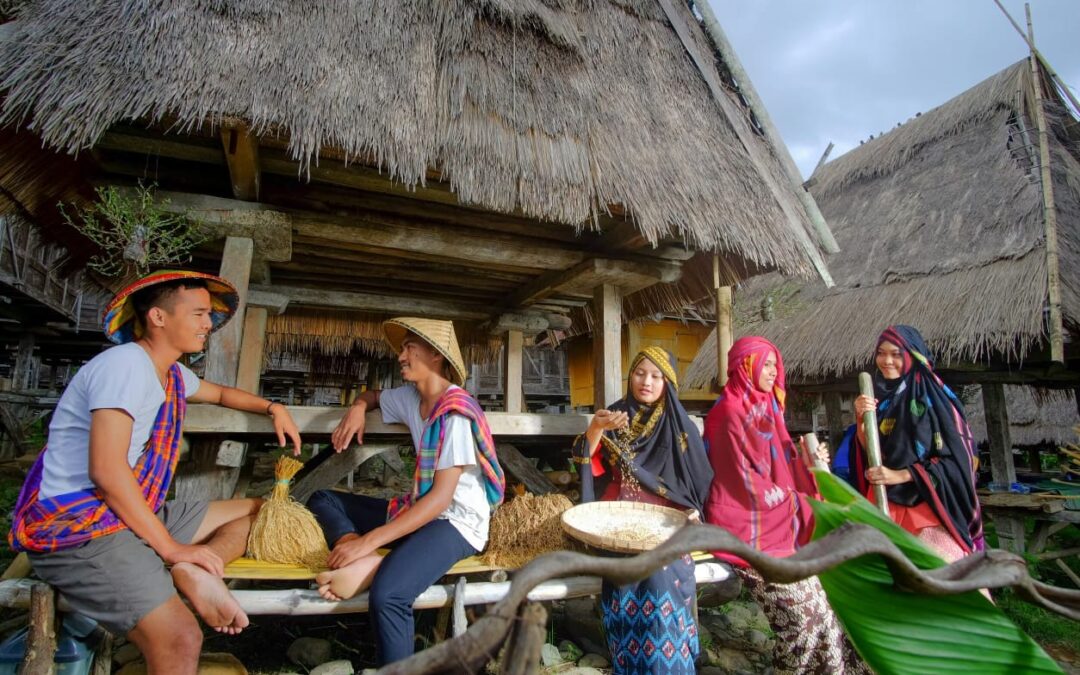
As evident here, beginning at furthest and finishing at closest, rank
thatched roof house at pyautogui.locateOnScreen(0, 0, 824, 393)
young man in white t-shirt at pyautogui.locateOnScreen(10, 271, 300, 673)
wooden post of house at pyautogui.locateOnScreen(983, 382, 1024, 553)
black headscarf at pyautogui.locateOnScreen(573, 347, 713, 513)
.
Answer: wooden post of house at pyautogui.locateOnScreen(983, 382, 1024, 553)
black headscarf at pyautogui.locateOnScreen(573, 347, 713, 513)
thatched roof house at pyautogui.locateOnScreen(0, 0, 824, 393)
young man in white t-shirt at pyautogui.locateOnScreen(10, 271, 300, 673)

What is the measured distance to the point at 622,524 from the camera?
2.80 metres

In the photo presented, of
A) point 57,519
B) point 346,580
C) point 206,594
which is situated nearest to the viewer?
point 57,519

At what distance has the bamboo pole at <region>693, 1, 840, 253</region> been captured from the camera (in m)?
4.43

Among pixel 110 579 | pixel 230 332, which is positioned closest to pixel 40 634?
pixel 110 579

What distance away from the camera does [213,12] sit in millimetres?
2885

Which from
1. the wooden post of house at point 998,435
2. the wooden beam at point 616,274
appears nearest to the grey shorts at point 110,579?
the wooden beam at point 616,274

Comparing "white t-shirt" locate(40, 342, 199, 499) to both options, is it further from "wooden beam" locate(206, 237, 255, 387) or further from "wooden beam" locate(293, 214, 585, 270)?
"wooden beam" locate(293, 214, 585, 270)

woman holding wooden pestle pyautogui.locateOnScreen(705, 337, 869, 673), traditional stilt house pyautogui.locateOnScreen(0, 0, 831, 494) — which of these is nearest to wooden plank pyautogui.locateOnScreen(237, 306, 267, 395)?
traditional stilt house pyautogui.locateOnScreen(0, 0, 831, 494)

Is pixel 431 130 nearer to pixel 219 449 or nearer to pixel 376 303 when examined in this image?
pixel 219 449

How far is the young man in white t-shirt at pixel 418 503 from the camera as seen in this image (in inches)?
90.7

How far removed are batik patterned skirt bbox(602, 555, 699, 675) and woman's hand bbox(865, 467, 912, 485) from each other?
1156 mm

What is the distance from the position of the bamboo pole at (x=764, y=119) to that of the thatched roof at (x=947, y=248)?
1.85 feet

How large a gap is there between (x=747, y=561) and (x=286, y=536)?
2.73m

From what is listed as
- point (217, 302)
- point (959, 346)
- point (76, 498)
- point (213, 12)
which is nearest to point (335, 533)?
point (76, 498)
